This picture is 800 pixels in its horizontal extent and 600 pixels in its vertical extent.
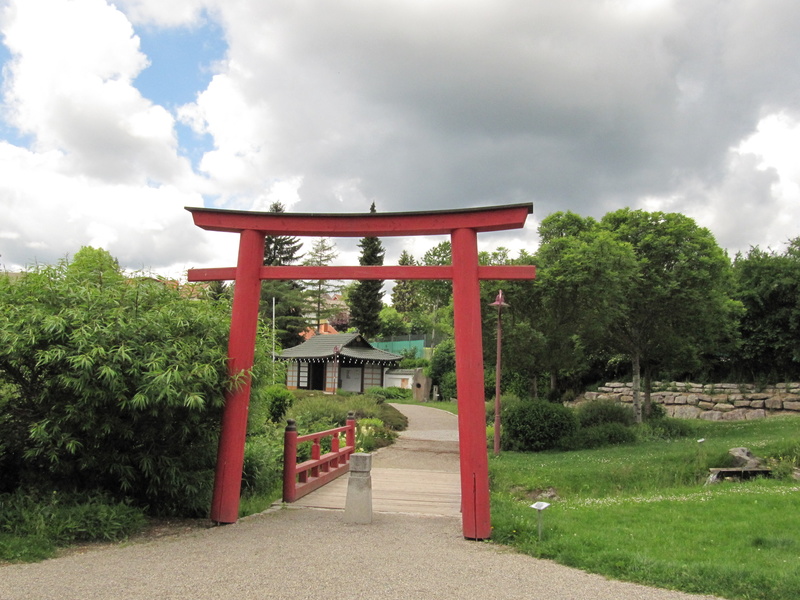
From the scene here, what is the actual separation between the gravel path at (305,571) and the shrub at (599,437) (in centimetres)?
1010

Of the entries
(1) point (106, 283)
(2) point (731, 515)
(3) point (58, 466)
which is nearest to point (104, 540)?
(3) point (58, 466)

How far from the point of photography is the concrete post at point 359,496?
25.0 ft

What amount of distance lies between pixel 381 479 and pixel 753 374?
65.0 feet

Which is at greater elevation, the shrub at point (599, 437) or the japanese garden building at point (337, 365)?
the japanese garden building at point (337, 365)

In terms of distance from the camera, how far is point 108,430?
6719mm

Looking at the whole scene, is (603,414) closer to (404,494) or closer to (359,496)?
(404,494)

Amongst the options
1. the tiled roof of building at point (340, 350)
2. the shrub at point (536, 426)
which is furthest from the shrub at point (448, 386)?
the shrub at point (536, 426)

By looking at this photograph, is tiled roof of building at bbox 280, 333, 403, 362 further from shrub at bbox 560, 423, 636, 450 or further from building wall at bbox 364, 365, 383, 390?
shrub at bbox 560, 423, 636, 450

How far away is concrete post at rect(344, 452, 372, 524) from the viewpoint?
761cm

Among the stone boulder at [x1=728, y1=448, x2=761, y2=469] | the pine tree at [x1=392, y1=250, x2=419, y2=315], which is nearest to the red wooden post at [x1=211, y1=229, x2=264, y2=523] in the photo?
the stone boulder at [x1=728, y1=448, x2=761, y2=469]

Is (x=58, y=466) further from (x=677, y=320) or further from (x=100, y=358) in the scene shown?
(x=677, y=320)

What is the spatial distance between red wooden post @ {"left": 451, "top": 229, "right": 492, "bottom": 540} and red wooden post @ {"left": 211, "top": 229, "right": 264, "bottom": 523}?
8.06 feet

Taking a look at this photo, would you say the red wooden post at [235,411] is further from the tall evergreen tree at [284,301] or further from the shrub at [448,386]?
the tall evergreen tree at [284,301]

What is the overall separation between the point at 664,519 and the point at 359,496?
3.85 meters
